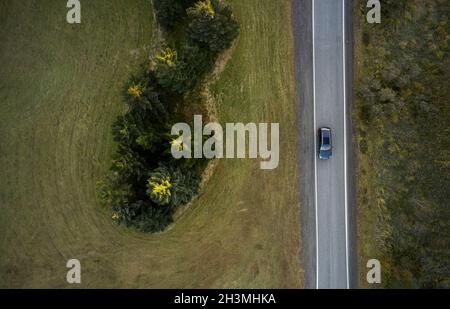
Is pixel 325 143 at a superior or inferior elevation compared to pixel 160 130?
inferior

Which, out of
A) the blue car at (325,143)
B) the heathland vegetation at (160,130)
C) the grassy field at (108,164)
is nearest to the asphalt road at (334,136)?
the blue car at (325,143)

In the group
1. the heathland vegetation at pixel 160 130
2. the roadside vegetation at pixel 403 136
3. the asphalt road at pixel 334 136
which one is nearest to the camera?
the heathland vegetation at pixel 160 130

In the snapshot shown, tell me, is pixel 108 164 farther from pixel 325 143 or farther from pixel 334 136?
pixel 334 136

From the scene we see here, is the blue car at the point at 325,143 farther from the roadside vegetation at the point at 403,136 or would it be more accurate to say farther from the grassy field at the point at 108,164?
the roadside vegetation at the point at 403,136

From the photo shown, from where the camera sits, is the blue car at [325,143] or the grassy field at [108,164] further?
the grassy field at [108,164]

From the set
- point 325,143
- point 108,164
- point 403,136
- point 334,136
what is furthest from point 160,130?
point 403,136

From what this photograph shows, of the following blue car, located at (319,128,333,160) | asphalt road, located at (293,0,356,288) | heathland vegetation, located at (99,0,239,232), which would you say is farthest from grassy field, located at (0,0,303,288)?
heathland vegetation, located at (99,0,239,232)
